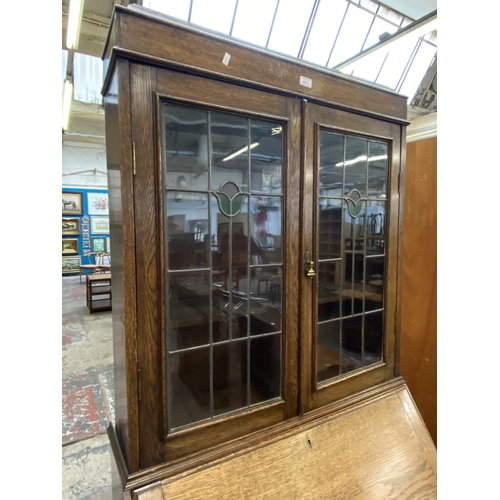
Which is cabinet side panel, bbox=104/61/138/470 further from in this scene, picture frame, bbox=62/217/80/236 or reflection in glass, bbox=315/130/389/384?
picture frame, bbox=62/217/80/236

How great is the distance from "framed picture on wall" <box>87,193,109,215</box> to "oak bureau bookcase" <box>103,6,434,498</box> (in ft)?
25.3

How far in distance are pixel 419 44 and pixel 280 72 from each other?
293 inches

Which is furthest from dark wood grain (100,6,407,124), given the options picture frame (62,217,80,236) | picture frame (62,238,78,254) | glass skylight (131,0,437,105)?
picture frame (62,238,78,254)

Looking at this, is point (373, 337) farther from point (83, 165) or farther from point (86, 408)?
point (83, 165)

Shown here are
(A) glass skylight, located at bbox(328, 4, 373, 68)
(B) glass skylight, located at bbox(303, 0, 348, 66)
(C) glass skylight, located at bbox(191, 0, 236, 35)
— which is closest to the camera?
(C) glass skylight, located at bbox(191, 0, 236, 35)

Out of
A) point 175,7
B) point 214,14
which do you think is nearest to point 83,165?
point 175,7

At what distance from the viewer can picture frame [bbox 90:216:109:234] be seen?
7.87 m

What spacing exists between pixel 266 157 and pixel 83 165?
26.3 feet

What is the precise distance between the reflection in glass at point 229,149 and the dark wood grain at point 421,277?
1141 millimetres

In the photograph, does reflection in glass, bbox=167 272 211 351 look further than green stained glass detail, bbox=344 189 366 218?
No

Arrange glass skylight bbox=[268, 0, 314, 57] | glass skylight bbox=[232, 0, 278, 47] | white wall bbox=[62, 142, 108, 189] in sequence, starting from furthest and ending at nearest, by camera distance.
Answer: white wall bbox=[62, 142, 108, 189] < glass skylight bbox=[268, 0, 314, 57] < glass skylight bbox=[232, 0, 278, 47]

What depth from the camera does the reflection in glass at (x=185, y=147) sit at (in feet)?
2.78

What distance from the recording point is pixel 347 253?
120 centimetres
